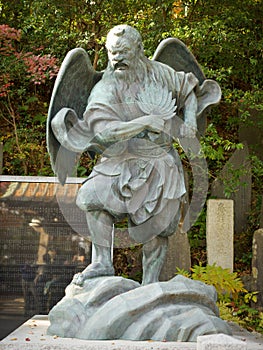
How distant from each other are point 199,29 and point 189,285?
16.6 feet

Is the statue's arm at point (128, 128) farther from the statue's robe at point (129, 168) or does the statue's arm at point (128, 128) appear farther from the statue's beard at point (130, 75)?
the statue's beard at point (130, 75)

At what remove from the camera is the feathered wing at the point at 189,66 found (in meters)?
4.99

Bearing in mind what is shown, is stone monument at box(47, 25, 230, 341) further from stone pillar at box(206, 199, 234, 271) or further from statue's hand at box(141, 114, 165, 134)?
stone pillar at box(206, 199, 234, 271)

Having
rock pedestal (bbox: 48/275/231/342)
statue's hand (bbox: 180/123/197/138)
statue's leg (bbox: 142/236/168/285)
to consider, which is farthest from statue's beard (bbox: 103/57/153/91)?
rock pedestal (bbox: 48/275/231/342)

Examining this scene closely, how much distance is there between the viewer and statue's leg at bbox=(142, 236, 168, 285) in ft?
15.3

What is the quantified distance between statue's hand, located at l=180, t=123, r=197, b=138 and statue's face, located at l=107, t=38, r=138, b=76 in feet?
1.85

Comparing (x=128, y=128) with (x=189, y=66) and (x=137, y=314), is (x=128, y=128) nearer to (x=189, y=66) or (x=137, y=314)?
(x=189, y=66)

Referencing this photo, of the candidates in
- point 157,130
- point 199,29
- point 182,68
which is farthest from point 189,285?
point 199,29

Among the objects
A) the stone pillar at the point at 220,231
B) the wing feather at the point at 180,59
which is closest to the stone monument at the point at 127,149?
the wing feather at the point at 180,59

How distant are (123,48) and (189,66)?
2.43 feet

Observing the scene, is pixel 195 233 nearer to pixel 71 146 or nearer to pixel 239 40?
pixel 239 40

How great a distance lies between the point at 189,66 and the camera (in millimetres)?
5168

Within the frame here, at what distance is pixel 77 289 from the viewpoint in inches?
173

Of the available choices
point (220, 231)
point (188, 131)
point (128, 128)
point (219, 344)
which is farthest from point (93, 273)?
point (220, 231)
